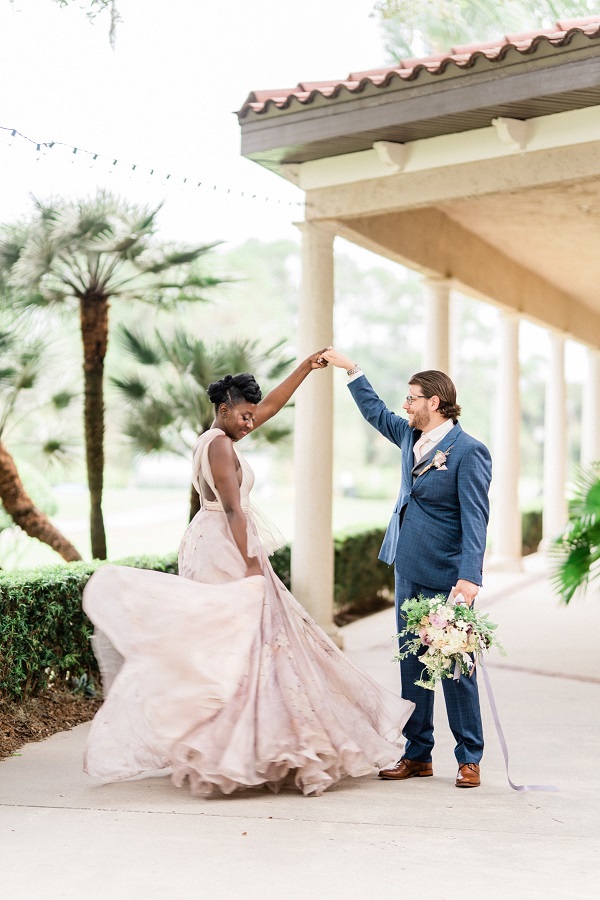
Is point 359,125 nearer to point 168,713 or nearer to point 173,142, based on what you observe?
point 168,713

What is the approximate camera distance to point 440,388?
15.7ft

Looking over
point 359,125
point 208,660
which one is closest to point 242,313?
point 359,125

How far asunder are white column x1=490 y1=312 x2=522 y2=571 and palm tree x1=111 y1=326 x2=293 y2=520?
5087 mm

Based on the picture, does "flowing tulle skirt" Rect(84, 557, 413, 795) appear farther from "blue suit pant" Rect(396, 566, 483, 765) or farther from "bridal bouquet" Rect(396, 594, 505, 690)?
"bridal bouquet" Rect(396, 594, 505, 690)

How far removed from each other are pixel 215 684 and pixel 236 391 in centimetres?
126

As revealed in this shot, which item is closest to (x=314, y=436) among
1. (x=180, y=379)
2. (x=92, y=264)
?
(x=180, y=379)

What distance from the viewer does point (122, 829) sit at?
3.94 meters

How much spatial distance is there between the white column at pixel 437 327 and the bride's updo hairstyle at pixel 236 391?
20.8ft

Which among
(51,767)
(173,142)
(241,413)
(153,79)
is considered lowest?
(51,767)

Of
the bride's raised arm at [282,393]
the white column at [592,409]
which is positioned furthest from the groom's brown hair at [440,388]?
the white column at [592,409]

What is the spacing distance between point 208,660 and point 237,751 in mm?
377

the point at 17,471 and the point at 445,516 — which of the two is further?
the point at 17,471

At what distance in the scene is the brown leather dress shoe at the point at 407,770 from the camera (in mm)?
4750

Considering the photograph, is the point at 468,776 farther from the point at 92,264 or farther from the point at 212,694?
→ the point at 92,264
